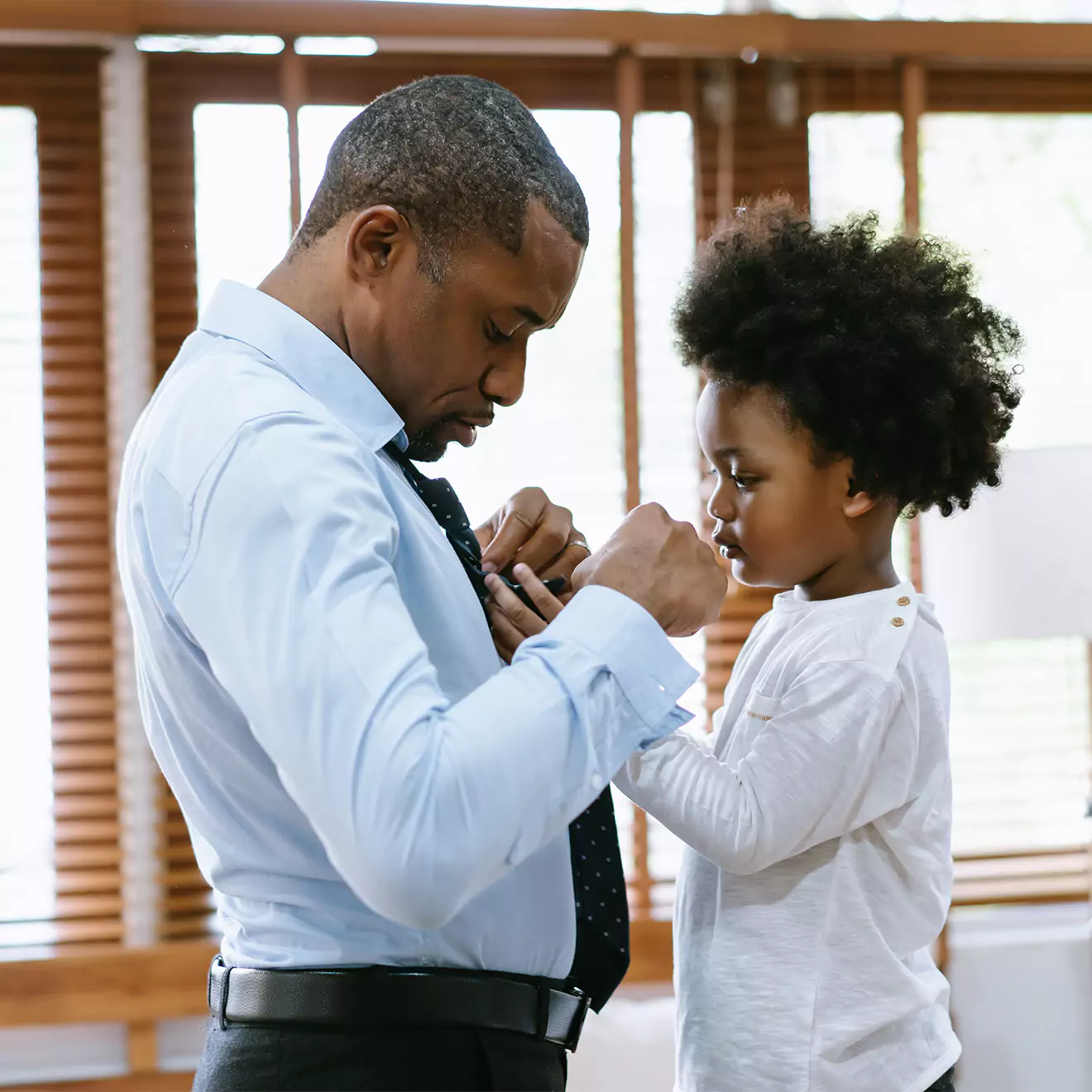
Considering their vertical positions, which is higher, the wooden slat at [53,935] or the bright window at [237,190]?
the bright window at [237,190]

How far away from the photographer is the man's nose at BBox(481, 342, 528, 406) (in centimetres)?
92

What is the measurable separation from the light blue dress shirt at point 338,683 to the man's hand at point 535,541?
187 mm

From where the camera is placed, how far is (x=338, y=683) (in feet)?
1.94

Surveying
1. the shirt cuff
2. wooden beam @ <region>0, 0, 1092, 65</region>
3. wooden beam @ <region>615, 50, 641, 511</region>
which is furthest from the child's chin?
wooden beam @ <region>0, 0, 1092, 65</region>

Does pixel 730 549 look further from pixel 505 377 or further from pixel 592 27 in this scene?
pixel 592 27

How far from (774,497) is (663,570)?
52 centimetres

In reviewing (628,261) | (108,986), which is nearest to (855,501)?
(628,261)

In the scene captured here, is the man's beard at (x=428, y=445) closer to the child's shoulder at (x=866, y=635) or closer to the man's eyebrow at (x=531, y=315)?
the man's eyebrow at (x=531, y=315)

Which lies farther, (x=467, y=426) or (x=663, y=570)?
(x=467, y=426)

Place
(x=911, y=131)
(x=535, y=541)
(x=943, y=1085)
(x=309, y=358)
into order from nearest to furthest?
(x=309, y=358) < (x=535, y=541) < (x=943, y=1085) < (x=911, y=131)

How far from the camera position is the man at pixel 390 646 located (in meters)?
0.60

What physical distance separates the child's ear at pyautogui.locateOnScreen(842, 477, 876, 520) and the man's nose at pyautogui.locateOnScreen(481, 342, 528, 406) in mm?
477

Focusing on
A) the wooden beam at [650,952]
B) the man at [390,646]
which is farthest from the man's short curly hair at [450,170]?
the wooden beam at [650,952]

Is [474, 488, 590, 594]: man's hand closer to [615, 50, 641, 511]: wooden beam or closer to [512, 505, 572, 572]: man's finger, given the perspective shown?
[512, 505, 572, 572]: man's finger
